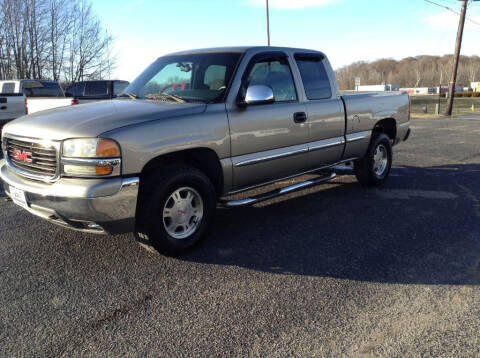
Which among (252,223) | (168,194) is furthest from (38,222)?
(252,223)

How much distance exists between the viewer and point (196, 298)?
308 cm

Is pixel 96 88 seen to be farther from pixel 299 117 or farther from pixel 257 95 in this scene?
pixel 257 95

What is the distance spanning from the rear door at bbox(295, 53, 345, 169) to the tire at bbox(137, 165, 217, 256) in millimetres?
1691

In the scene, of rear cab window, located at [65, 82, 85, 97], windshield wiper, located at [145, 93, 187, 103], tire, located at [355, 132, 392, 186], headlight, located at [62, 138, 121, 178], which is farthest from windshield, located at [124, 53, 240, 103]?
rear cab window, located at [65, 82, 85, 97]

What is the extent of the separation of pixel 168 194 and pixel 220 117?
2.96 feet

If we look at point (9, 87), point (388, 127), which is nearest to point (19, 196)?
point (388, 127)

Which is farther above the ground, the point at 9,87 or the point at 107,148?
the point at 9,87

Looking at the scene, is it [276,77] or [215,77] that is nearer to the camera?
[215,77]

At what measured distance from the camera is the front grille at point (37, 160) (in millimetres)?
3332

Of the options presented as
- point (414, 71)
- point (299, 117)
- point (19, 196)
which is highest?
point (414, 71)

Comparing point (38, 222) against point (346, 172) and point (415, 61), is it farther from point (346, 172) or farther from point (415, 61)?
point (415, 61)

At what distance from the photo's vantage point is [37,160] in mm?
3473

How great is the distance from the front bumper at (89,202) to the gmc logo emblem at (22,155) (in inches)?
10.3

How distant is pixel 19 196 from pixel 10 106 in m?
9.85
